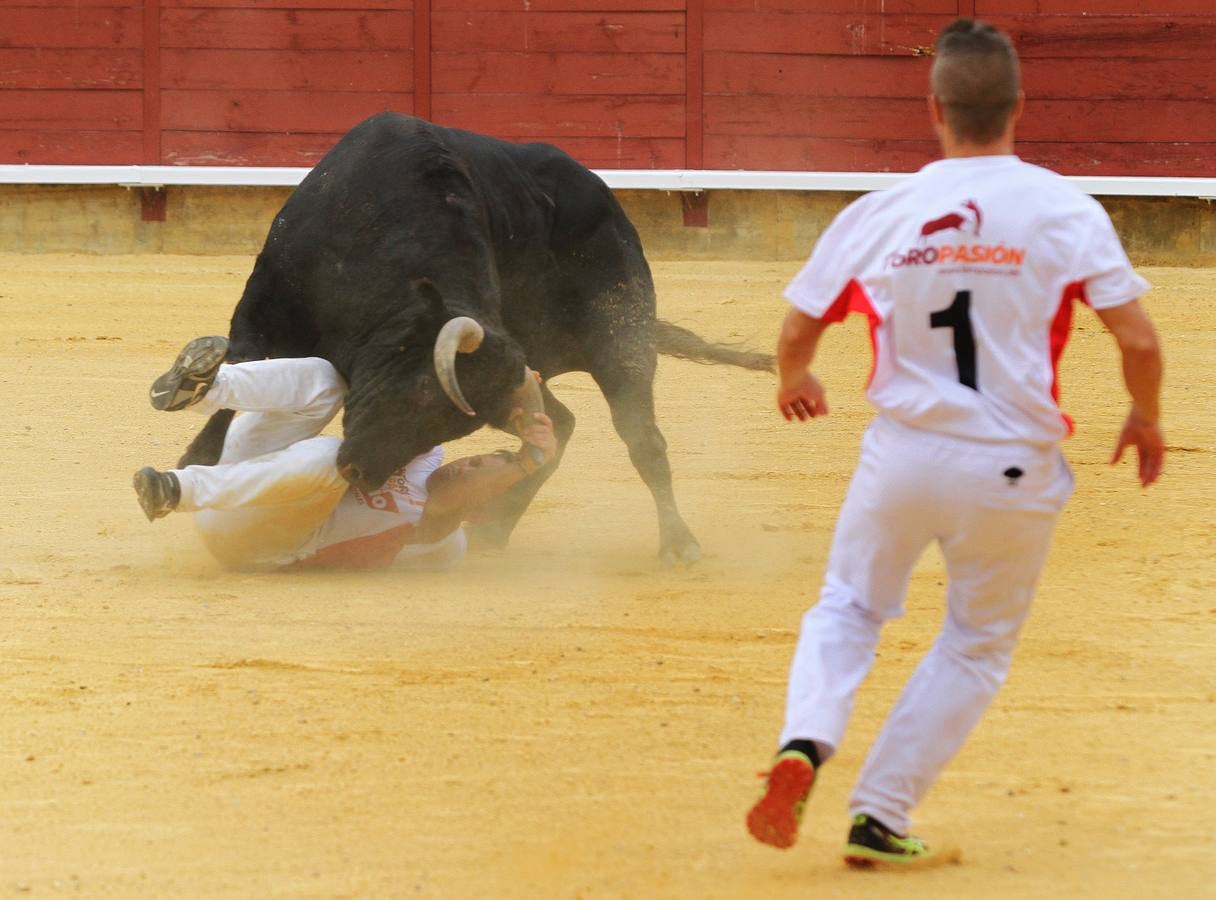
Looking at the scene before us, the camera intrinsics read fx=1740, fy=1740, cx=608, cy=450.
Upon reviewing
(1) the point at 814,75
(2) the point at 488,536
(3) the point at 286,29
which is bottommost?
(2) the point at 488,536

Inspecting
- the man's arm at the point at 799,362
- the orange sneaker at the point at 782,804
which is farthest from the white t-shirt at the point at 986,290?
the orange sneaker at the point at 782,804

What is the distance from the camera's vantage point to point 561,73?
11281 millimetres

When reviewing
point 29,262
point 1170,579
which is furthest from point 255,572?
point 29,262

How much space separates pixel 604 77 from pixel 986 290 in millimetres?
9118

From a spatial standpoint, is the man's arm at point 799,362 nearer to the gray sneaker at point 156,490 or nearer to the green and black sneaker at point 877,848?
the green and black sneaker at point 877,848

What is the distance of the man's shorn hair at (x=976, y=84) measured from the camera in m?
2.49

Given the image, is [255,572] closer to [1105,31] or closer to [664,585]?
[664,585]

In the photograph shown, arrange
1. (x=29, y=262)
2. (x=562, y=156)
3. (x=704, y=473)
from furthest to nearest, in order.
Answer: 1. (x=29, y=262)
2. (x=704, y=473)
3. (x=562, y=156)

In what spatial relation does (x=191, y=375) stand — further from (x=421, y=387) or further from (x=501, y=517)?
(x=501, y=517)

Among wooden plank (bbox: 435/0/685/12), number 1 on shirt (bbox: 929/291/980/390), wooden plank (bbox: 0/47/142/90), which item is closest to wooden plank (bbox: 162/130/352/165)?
wooden plank (bbox: 0/47/142/90)

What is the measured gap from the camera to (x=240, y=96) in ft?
36.9

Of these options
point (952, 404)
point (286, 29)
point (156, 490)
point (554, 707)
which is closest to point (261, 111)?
point (286, 29)

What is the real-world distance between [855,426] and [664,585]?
2.70 m

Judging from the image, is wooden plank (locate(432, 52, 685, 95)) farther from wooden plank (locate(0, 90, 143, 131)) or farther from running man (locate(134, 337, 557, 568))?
running man (locate(134, 337, 557, 568))
